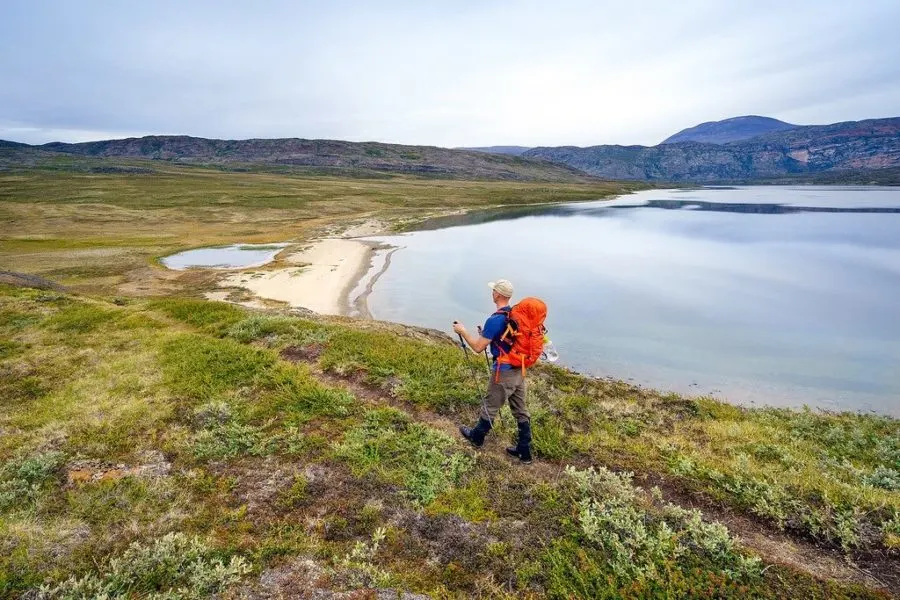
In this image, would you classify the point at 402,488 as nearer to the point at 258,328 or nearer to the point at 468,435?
the point at 468,435

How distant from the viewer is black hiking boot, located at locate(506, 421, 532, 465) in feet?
28.4

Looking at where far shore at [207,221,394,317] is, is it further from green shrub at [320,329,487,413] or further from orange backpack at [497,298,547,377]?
orange backpack at [497,298,547,377]

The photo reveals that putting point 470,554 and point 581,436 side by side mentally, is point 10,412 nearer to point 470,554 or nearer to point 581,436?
point 470,554

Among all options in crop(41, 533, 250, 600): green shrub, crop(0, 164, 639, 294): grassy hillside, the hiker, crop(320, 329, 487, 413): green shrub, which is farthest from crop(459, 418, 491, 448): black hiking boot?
crop(0, 164, 639, 294): grassy hillside

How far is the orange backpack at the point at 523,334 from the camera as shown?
822 centimetres

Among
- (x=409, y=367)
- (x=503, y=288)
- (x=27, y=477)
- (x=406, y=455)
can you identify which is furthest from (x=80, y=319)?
(x=503, y=288)

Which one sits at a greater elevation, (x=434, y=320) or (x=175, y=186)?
(x=175, y=186)

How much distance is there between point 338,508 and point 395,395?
436 cm

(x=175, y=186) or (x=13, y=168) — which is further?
(x=13, y=168)

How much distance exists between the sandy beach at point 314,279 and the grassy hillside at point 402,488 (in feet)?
56.6

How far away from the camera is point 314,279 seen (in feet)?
120

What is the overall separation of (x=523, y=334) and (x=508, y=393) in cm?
125

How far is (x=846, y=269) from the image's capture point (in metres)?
40.8

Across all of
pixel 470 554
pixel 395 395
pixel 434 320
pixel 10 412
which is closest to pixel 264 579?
pixel 470 554
